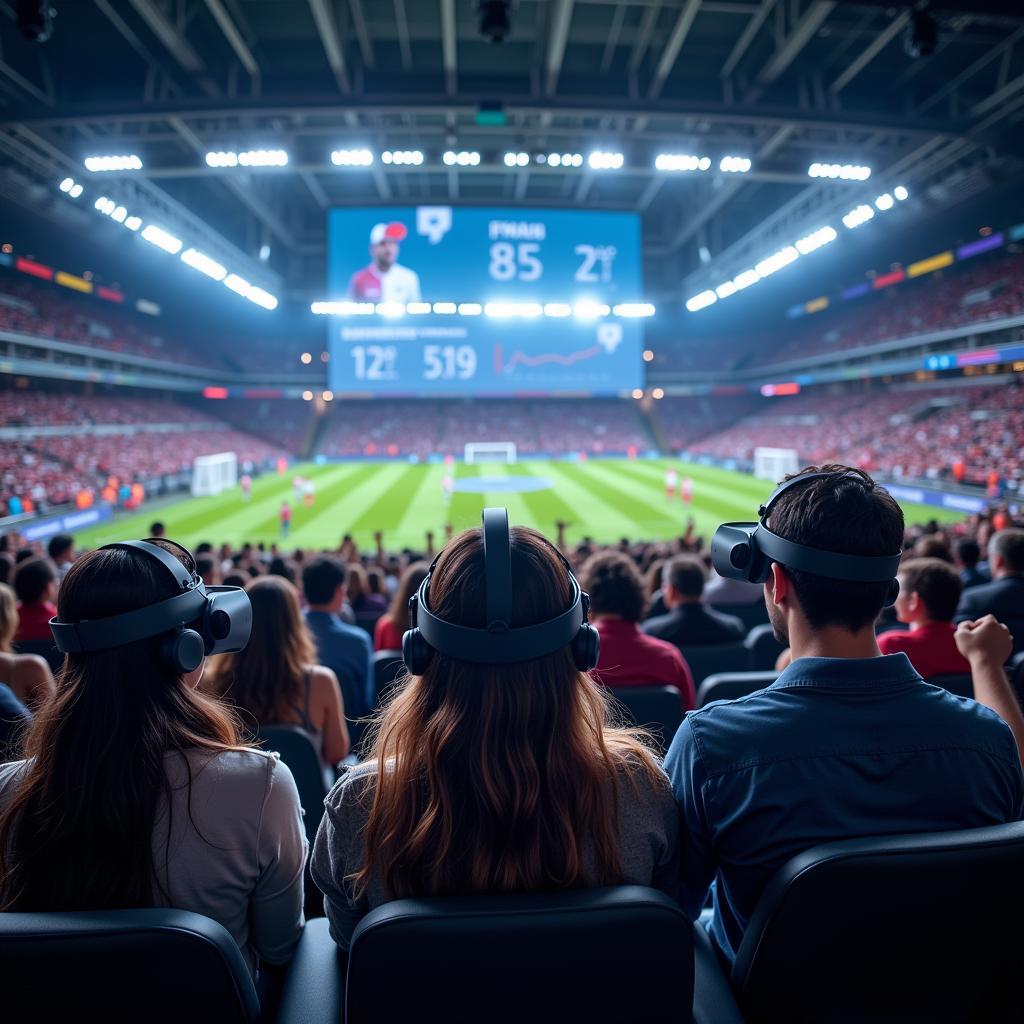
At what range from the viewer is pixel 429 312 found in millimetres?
33531

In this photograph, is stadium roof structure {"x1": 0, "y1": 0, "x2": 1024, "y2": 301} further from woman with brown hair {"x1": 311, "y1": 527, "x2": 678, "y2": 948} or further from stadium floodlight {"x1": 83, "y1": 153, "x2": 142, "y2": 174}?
woman with brown hair {"x1": 311, "y1": 527, "x2": 678, "y2": 948}

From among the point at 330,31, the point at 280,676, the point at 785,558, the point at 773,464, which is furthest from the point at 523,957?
the point at 773,464

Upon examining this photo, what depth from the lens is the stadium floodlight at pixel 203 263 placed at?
30391 millimetres

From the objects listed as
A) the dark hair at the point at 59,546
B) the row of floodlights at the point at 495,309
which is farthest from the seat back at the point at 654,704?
the row of floodlights at the point at 495,309

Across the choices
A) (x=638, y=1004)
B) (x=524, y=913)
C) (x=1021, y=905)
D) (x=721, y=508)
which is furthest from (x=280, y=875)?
(x=721, y=508)

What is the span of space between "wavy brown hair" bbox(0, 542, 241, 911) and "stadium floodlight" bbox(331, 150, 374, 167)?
783 inches

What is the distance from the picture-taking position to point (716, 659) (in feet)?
16.4

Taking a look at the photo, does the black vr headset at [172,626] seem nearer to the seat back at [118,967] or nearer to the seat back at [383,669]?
the seat back at [118,967]

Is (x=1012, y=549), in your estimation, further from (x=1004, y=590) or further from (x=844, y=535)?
(x=844, y=535)

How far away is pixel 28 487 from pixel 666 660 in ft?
91.8

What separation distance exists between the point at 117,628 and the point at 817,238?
108 feet

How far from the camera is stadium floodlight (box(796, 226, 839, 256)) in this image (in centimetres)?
2773

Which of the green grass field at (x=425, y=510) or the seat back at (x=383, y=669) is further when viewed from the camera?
the green grass field at (x=425, y=510)

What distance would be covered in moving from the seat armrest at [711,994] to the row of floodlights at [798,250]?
27.3 m
